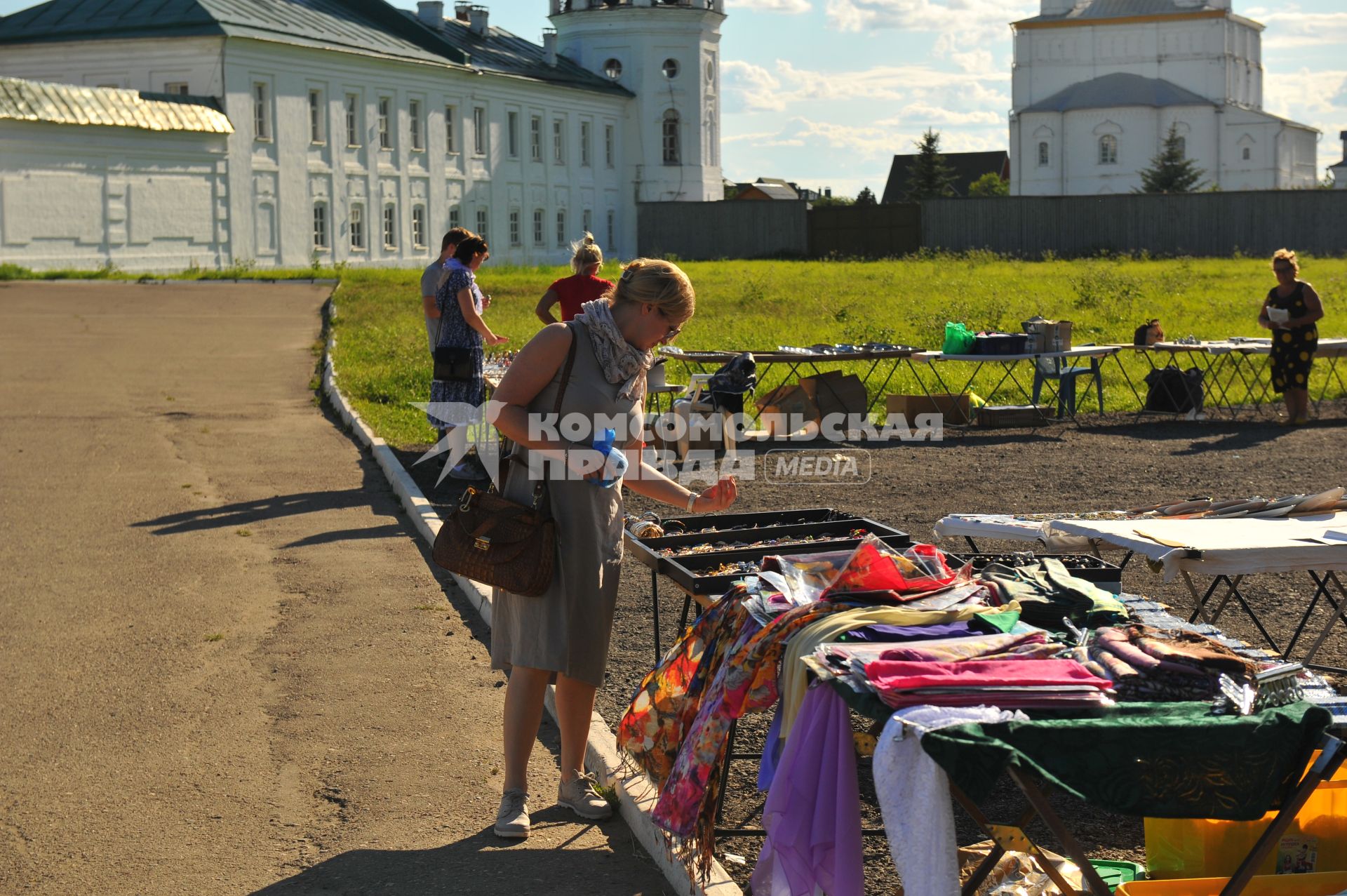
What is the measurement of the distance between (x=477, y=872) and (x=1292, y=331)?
12008 mm

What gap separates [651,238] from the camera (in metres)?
54.5

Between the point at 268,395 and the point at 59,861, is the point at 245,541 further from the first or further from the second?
the point at 268,395

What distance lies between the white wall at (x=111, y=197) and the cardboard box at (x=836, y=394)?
94.9 ft

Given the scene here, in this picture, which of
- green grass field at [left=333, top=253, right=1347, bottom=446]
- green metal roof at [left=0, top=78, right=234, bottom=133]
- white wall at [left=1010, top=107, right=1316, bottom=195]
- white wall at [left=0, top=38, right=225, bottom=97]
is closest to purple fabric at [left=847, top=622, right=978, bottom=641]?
green grass field at [left=333, top=253, right=1347, bottom=446]

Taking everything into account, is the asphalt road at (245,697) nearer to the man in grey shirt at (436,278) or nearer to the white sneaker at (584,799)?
the white sneaker at (584,799)

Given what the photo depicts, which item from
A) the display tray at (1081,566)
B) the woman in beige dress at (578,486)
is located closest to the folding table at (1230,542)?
the display tray at (1081,566)

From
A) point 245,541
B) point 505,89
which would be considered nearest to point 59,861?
point 245,541

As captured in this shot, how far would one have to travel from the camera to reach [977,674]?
10.7 feet

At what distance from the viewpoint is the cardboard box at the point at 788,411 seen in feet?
45.0

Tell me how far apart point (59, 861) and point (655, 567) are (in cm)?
204

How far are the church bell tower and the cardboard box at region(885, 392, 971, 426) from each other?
4859cm

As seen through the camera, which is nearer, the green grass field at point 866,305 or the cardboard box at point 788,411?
the cardboard box at point 788,411

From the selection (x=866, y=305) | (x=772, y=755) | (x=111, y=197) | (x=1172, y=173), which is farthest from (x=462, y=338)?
(x=1172, y=173)

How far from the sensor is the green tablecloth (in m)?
3.07
